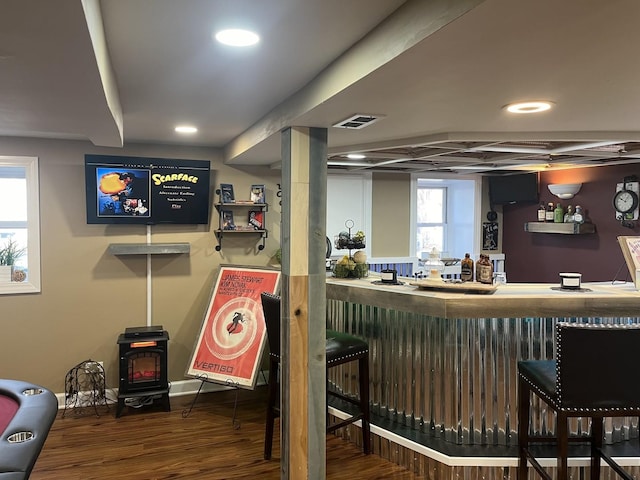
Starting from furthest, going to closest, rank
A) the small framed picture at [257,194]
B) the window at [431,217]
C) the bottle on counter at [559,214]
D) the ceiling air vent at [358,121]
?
the window at [431,217]
the bottle on counter at [559,214]
the small framed picture at [257,194]
the ceiling air vent at [358,121]

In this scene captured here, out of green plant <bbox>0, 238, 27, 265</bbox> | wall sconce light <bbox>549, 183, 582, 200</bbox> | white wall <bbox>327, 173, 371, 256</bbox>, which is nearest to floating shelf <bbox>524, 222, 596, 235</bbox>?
wall sconce light <bbox>549, 183, 582, 200</bbox>

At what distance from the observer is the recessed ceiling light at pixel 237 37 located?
164 centimetres

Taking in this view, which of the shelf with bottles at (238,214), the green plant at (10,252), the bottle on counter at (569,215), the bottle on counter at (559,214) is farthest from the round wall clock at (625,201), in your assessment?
the green plant at (10,252)

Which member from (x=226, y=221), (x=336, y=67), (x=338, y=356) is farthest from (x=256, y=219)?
(x=336, y=67)

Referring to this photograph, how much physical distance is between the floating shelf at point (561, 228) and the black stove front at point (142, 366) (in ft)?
13.6

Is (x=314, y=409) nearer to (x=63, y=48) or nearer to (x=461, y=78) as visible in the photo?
(x=461, y=78)

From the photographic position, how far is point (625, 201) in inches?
177

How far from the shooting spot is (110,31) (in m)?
1.66

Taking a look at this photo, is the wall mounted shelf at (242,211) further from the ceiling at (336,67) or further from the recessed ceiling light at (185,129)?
the ceiling at (336,67)

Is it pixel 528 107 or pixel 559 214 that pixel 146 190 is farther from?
pixel 559 214

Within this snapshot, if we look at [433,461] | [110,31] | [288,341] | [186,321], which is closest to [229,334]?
[186,321]

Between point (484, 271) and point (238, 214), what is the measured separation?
2457 millimetres

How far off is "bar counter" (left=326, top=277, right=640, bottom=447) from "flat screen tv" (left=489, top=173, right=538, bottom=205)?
2.65m

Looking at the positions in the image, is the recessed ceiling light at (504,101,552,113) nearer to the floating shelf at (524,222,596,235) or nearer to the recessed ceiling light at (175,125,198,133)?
the recessed ceiling light at (175,125,198,133)
